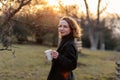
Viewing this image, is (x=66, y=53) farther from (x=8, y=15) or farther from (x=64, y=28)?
(x=8, y=15)

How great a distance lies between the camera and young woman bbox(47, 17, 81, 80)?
5.29 metres

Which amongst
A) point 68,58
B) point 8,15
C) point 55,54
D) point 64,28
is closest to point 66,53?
point 68,58

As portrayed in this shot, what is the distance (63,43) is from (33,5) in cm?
398

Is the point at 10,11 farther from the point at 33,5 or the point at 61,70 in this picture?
the point at 61,70

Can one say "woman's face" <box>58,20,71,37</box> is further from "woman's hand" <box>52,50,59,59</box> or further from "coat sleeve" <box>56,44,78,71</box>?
"woman's hand" <box>52,50,59,59</box>

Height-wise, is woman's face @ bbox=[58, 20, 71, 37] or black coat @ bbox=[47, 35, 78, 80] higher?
woman's face @ bbox=[58, 20, 71, 37]

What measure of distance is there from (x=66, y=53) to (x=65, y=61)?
13cm

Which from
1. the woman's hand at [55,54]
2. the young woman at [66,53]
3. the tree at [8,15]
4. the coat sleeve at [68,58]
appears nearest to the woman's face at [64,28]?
the young woman at [66,53]

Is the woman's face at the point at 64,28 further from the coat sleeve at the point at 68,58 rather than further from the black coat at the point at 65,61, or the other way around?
the coat sleeve at the point at 68,58

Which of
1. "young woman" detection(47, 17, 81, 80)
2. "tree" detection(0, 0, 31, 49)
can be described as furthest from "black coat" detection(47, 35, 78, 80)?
"tree" detection(0, 0, 31, 49)

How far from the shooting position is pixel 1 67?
13906 mm

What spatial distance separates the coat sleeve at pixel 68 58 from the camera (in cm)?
525

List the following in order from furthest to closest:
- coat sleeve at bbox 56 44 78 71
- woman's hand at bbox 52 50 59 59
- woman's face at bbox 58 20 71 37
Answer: woman's face at bbox 58 20 71 37
coat sleeve at bbox 56 44 78 71
woman's hand at bbox 52 50 59 59

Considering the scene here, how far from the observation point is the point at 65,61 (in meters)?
5.26
